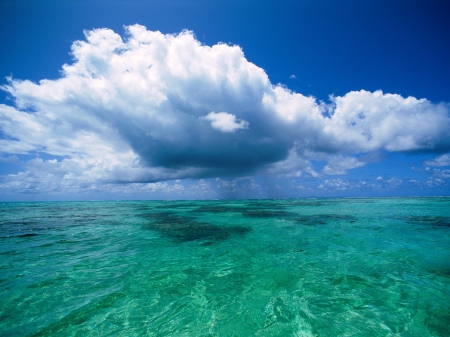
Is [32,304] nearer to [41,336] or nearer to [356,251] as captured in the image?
[41,336]

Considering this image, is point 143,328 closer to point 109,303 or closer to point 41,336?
point 109,303

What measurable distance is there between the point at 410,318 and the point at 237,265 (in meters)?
6.57

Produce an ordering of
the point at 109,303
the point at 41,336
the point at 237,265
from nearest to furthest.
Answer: the point at 41,336 → the point at 109,303 → the point at 237,265

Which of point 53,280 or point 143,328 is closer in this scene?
point 143,328

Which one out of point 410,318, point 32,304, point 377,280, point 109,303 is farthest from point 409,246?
point 32,304

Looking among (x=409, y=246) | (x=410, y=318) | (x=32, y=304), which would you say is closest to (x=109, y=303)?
(x=32, y=304)

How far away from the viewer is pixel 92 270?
31.3 ft

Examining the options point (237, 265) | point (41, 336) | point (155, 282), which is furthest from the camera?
point (237, 265)

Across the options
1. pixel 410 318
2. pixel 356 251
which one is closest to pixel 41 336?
pixel 410 318

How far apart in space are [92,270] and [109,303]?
13.0ft

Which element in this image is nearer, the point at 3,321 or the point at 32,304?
the point at 3,321

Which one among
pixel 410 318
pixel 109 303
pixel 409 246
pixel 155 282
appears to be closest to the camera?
pixel 410 318

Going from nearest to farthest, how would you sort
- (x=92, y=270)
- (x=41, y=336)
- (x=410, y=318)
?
(x=41, y=336) → (x=410, y=318) → (x=92, y=270)

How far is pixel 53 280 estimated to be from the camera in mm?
8422
